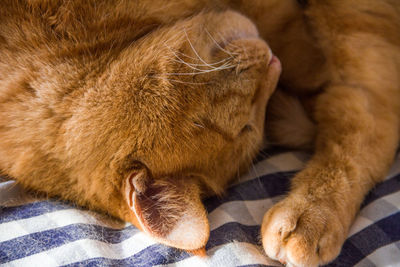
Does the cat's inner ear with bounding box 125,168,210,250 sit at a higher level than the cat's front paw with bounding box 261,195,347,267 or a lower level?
higher

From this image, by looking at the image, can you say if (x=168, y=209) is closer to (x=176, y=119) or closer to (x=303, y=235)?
(x=176, y=119)

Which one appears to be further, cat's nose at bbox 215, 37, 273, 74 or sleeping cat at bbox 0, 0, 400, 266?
cat's nose at bbox 215, 37, 273, 74

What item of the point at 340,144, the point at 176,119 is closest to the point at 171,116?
the point at 176,119

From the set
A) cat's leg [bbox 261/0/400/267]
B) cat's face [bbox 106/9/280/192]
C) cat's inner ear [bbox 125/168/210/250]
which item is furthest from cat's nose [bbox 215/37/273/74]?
cat's inner ear [bbox 125/168/210/250]

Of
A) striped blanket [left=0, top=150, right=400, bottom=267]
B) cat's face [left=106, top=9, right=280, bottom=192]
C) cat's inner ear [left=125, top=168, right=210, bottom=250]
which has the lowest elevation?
striped blanket [left=0, top=150, right=400, bottom=267]

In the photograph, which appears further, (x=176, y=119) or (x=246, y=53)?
(x=246, y=53)

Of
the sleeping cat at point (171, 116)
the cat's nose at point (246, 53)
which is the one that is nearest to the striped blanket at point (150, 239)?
the sleeping cat at point (171, 116)

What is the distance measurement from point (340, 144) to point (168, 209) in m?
0.58

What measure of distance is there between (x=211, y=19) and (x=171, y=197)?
0.58m

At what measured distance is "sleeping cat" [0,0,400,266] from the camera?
95 centimetres

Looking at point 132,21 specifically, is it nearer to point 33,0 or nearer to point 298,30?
point 33,0

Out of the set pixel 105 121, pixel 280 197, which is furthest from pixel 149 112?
pixel 280 197

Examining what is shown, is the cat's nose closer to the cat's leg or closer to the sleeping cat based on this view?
the sleeping cat

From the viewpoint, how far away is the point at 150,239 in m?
0.97
